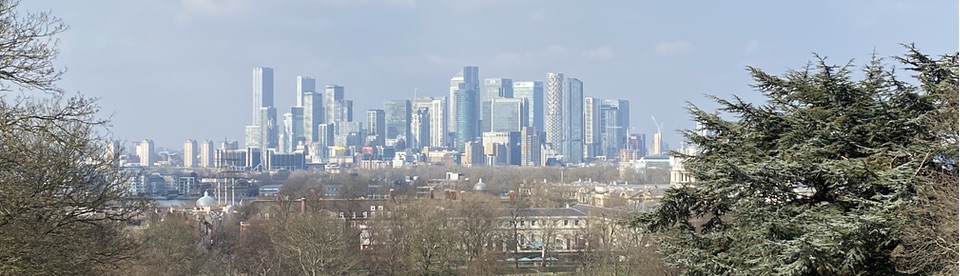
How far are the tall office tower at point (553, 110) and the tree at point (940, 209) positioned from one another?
141 meters

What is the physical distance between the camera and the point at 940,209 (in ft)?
24.4

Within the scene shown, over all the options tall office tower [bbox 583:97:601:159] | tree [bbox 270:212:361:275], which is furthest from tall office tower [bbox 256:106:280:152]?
tree [bbox 270:212:361:275]

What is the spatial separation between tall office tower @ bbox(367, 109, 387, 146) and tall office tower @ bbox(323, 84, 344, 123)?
24.7 feet

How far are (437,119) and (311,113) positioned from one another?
21811mm

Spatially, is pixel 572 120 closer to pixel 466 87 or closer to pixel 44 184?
pixel 466 87

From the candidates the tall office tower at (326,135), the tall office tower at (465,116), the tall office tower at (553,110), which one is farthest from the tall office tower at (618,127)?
the tall office tower at (326,135)

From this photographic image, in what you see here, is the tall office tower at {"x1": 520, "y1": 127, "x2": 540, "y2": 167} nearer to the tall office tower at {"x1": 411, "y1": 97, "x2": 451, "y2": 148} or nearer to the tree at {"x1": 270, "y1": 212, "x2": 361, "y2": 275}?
the tall office tower at {"x1": 411, "y1": 97, "x2": 451, "y2": 148}

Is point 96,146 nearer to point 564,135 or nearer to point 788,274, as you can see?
point 788,274

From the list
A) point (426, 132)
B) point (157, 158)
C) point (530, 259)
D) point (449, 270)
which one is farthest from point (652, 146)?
point (449, 270)

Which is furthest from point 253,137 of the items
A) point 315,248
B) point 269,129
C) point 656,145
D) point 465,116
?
point 315,248

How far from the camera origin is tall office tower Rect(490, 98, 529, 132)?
163250 mm

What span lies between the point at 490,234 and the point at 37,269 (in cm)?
2121

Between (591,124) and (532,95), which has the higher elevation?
(532,95)

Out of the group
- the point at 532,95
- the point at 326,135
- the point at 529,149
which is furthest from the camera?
the point at 532,95
